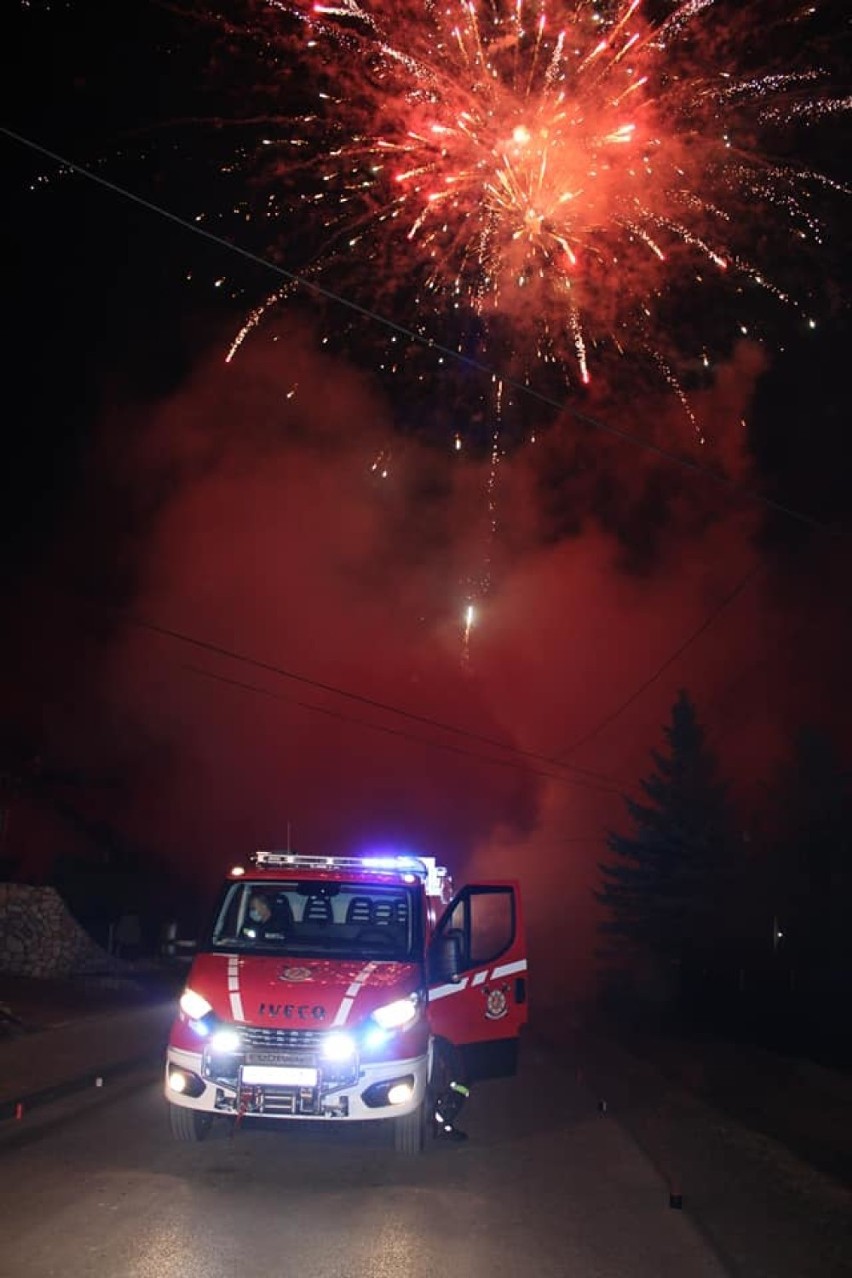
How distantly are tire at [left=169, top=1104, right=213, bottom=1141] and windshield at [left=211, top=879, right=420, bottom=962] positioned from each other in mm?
1227

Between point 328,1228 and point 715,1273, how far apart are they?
207 centimetres

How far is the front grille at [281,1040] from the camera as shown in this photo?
306 inches

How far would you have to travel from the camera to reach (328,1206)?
263 inches

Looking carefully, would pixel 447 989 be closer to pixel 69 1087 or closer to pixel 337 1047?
pixel 337 1047

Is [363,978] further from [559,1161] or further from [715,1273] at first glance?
[715,1273]

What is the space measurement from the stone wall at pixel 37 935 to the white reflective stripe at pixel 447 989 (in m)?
12.8

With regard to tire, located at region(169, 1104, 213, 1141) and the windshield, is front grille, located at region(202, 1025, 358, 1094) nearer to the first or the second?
tire, located at region(169, 1104, 213, 1141)

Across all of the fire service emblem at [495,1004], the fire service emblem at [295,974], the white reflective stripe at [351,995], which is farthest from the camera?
the fire service emblem at [495,1004]

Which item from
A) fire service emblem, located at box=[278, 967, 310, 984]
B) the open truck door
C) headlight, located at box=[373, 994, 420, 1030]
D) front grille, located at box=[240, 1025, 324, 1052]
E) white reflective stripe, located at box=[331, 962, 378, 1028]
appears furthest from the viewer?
the open truck door

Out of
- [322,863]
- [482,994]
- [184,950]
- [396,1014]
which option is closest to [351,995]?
[396,1014]

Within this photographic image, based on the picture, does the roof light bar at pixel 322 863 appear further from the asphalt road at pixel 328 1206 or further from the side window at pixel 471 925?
the asphalt road at pixel 328 1206

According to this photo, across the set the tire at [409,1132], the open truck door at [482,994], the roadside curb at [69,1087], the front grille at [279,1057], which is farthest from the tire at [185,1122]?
the open truck door at [482,994]

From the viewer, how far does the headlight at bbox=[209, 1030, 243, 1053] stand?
7801mm

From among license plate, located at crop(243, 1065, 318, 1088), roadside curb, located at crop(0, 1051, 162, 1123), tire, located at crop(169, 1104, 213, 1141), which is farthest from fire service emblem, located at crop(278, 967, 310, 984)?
roadside curb, located at crop(0, 1051, 162, 1123)
